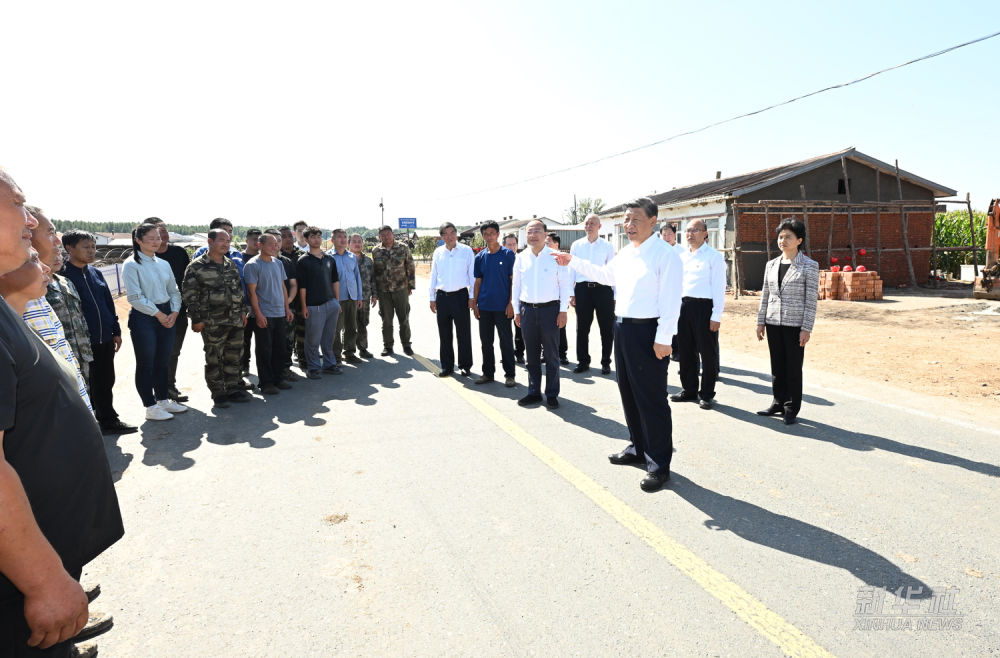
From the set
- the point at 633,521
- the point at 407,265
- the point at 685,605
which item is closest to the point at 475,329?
the point at 407,265

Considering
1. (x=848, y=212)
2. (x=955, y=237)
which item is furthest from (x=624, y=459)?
(x=955, y=237)

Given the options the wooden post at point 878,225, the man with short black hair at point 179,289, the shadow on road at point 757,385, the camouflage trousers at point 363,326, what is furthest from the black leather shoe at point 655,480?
the wooden post at point 878,225

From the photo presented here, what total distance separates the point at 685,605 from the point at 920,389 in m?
5.65

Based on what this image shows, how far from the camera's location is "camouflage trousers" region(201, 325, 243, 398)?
633cm

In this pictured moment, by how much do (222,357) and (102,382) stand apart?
1174mm

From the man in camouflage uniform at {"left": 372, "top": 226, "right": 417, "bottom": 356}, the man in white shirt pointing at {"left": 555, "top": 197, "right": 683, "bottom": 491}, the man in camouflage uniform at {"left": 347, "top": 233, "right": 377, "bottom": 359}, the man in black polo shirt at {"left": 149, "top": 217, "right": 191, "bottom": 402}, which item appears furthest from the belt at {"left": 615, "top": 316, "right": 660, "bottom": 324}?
the man in camouflage uniform at {"left": 347, "top": 233, "right": 377, "bottom": 359}

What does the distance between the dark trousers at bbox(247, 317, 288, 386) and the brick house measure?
621 inches

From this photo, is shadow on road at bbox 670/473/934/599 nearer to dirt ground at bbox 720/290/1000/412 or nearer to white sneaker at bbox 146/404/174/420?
dirt ground at bbox 720/290/1000/412

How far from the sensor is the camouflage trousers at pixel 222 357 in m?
6.33

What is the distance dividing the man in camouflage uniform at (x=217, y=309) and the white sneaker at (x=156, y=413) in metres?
0.55

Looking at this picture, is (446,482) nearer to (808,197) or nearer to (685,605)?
(685,605)

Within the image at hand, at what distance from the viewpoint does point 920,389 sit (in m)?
6.49

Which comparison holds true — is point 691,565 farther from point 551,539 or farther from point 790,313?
point 790,313

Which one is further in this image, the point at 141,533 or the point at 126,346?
the point at 126,346
